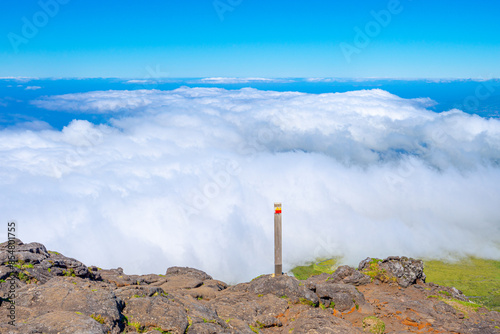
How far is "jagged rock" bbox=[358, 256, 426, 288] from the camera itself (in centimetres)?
2231

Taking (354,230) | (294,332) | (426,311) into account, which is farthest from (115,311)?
(354,230)

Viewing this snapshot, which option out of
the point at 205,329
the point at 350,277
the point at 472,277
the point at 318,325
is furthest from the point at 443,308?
the point at 472,277

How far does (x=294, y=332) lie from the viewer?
14.8 meters

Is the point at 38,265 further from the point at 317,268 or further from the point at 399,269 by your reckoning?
the point at 317,268

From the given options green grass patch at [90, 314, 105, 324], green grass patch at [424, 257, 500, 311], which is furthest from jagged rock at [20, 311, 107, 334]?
green grass patch at [424, 257, 500, 311]

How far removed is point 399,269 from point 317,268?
91.7m

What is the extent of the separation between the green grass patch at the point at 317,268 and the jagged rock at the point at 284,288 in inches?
3414

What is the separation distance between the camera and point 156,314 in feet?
42.1

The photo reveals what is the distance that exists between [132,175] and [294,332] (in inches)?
7126

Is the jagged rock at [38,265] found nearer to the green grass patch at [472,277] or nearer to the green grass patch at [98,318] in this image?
the green grass patch at [98,318]

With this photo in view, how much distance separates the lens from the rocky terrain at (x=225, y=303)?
1205 cm

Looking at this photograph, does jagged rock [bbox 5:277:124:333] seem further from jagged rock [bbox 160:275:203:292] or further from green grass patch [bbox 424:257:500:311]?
green grass patch [bbox 424:257:500:311]

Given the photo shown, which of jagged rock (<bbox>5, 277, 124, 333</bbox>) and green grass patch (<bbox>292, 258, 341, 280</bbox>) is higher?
jagged rock (<bbox>5, 277, 124, 333</bbox>)

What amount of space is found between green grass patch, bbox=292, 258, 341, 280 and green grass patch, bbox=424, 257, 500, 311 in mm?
26226
